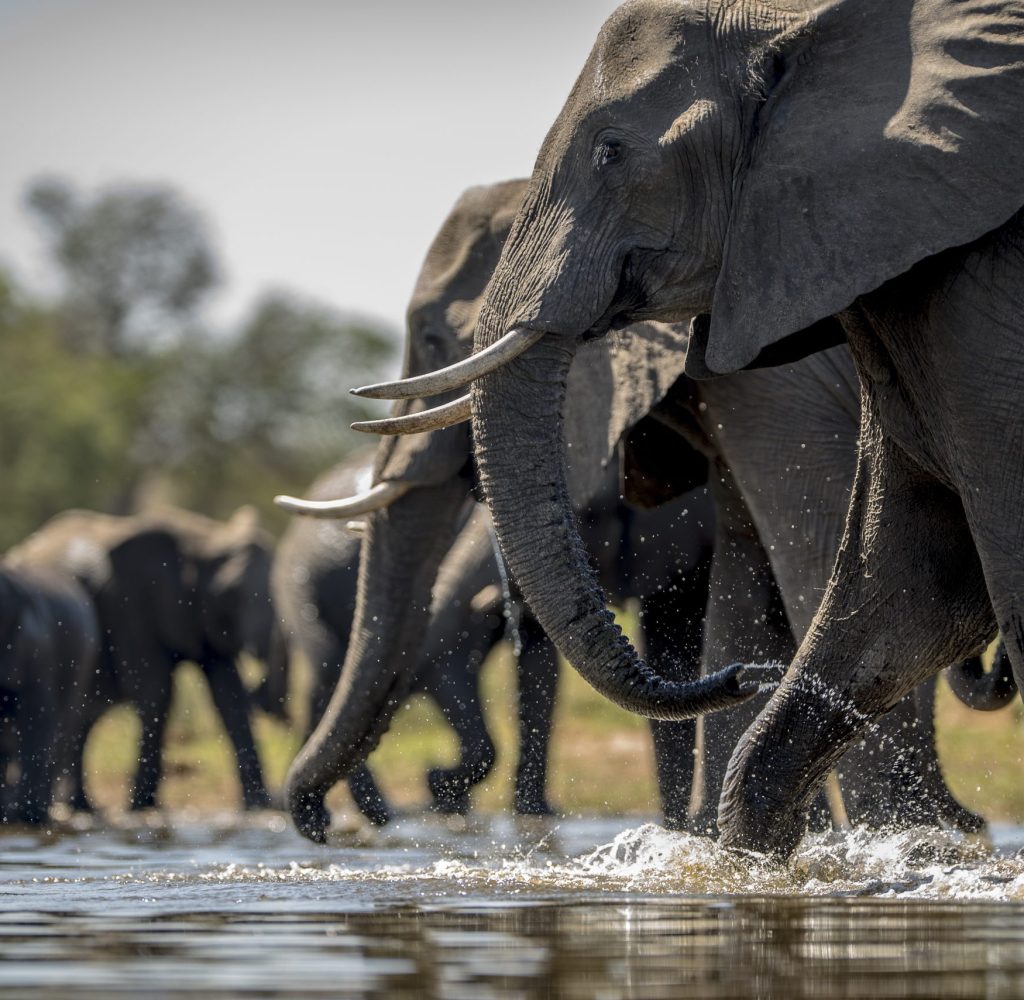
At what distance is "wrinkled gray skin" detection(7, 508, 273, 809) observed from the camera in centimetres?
1449

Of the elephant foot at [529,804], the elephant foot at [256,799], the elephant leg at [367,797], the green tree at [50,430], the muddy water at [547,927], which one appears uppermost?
the green tree at [50,430]

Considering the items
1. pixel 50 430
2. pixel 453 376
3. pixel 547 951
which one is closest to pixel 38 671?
pixel 453 376

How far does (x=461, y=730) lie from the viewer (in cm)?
963

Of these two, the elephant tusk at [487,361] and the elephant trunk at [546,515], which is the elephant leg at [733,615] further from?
the elephant tusk at [487,361]

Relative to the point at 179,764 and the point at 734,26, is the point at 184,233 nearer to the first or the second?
the point at 179,764

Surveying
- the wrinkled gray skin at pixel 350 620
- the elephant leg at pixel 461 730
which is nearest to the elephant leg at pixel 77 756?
the wrinkled gray skin at pixel 350 620

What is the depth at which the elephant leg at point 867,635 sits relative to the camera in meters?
4.71

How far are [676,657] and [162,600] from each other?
7.95m

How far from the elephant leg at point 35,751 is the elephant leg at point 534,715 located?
110 inches

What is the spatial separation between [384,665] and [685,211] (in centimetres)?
235

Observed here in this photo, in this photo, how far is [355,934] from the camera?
3.68m

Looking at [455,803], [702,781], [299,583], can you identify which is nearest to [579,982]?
[702,781]

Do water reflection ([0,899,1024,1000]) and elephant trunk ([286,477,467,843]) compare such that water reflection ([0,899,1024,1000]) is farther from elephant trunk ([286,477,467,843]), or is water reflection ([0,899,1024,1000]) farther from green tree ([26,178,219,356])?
green tree ([26,178,219,356])

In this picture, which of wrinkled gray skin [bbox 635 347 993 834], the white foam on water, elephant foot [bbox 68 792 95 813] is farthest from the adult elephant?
elephant foot [bbox 68 792 95 813]
